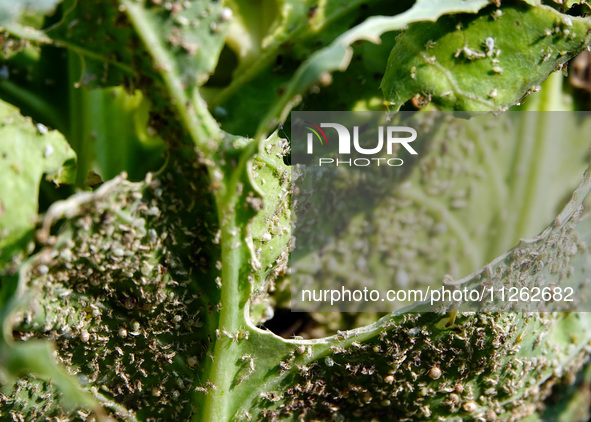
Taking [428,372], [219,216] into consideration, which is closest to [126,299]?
[219,216]

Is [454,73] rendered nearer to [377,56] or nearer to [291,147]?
[377,56]

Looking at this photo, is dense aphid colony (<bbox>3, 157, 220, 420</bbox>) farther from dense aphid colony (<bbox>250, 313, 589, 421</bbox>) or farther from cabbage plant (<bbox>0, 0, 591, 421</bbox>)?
dense aphid colony (<bbox>250, 313, 589, 421</bbox>)

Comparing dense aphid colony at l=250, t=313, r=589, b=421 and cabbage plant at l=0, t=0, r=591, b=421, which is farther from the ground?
cabbage plant at l=0, t=0, r=591, b=421

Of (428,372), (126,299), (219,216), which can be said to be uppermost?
(219,216)

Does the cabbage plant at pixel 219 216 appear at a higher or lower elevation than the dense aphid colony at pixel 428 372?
higher

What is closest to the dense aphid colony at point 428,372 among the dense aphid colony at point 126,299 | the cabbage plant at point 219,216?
the cabbage plant at point 219,216

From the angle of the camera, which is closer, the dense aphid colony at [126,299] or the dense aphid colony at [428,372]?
the dense aphid colony at [126,299]

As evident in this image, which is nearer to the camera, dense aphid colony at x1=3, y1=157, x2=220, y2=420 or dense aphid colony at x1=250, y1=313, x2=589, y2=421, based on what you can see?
dense aphid colony at x1=3, y1=157, x2=220, y2=420

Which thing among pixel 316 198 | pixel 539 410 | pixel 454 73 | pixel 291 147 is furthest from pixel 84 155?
pixel 539 410

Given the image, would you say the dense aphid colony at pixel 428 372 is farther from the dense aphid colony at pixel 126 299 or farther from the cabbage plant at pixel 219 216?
the dense aphid colony at pixel 126 299

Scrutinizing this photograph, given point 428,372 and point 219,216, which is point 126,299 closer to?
point 219,216

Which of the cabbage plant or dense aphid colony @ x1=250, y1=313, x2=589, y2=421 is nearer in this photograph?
the cabbage plant

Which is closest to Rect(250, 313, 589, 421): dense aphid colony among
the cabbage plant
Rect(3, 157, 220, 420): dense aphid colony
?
the cabbage plant
